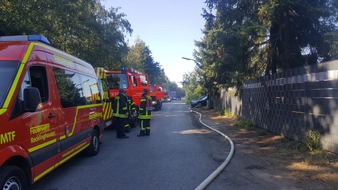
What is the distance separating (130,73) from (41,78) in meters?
11.5

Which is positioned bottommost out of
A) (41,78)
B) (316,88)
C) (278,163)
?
(278,163)

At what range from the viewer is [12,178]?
4.93 meters

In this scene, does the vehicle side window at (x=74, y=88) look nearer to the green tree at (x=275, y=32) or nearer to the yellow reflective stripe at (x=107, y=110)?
the yellow reflective stripe at (x=107, y=110)

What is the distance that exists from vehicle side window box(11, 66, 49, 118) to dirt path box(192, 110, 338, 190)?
337 cm

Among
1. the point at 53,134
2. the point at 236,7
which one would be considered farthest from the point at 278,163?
the point at 236,7

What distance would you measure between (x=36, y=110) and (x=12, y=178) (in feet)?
3.86

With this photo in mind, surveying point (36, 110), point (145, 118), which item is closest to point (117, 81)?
point (145, 118)

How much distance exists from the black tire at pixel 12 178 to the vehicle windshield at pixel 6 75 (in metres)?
0.90

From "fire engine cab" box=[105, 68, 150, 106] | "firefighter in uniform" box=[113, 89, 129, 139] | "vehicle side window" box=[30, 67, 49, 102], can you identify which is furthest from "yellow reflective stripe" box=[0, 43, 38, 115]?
"fire engine cab" box=[105, 68, 150, 106]

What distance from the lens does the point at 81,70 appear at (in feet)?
29.6

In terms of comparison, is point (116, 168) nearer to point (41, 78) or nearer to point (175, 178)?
point (175, 178)

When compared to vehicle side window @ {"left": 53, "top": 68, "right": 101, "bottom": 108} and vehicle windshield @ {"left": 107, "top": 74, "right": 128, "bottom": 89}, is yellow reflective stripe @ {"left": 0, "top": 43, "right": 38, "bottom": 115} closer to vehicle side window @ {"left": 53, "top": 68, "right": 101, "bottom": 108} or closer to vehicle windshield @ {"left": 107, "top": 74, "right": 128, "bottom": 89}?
vehicle side window @ {"left": 53, "top": 68, "right": 101, "bottom": 108}

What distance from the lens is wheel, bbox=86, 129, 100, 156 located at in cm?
920

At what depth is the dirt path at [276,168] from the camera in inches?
250
